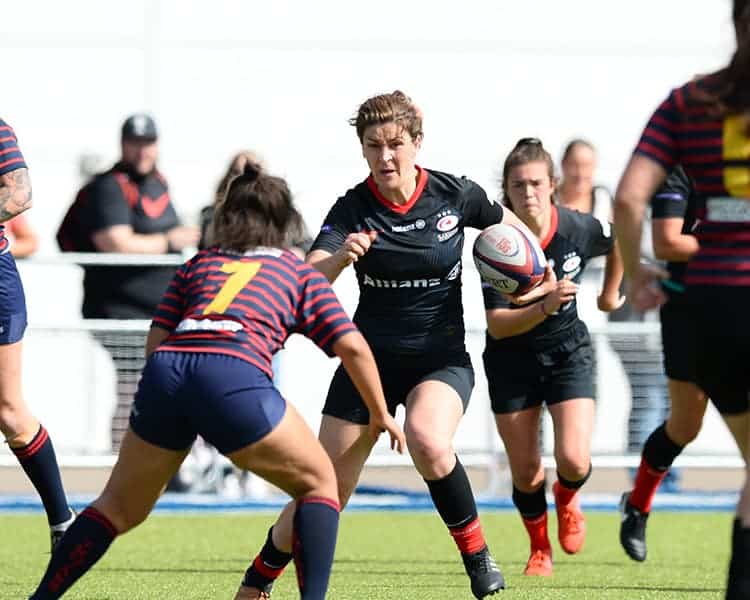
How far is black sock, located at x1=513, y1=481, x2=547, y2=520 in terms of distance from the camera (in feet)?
27.9

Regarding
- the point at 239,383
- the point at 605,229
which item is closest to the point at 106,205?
the point at 605,229

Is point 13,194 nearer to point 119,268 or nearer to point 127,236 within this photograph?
point 119,268

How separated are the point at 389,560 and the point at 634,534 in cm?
141

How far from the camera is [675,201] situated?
714 cm

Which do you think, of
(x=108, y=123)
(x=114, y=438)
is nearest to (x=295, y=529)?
(x=114, y=438)

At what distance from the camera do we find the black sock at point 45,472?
25.7 feet

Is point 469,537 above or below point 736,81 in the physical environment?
below

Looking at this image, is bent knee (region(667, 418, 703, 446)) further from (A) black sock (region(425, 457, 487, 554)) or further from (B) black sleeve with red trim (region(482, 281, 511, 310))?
(A) black sock (region(425, 457, 487, 554))

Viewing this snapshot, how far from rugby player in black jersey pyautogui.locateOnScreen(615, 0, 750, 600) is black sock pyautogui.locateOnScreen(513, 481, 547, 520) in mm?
3538

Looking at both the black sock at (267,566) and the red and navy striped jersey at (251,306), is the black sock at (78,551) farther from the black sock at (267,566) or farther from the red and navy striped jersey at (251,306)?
the black sock at (267,566)

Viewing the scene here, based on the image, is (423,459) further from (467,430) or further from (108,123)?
(108,123)

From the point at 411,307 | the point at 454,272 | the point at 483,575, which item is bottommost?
the point at 483,575

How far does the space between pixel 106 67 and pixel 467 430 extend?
6586mm

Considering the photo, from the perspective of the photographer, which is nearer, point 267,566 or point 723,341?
point 723,341
